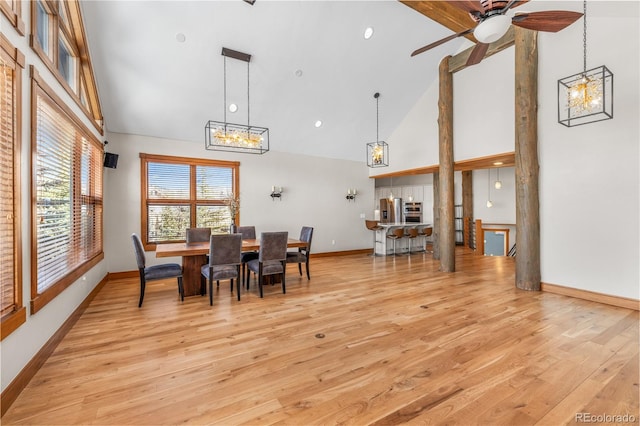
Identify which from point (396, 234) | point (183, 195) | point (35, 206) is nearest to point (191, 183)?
point (183, 195)

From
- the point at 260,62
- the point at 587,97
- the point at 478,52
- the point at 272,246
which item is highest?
the point at 260,62

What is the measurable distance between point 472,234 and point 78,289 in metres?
10.0

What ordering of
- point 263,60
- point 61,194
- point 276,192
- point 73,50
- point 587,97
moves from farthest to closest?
point 276,192 < point 263,60 < point 73,50 < point 587,97 < point 61,194

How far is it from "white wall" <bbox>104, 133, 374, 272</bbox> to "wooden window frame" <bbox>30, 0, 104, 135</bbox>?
874 millimetres

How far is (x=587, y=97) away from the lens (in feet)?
10.6

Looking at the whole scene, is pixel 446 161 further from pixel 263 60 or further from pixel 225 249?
pixel 225 249

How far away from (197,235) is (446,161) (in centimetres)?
492

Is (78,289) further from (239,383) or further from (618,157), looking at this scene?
(618,157)

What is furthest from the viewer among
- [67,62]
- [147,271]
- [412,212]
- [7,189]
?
[412,212]

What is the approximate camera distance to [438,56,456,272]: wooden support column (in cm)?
557

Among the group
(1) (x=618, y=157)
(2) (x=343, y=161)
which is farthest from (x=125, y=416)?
(2) (x=343, y=161)

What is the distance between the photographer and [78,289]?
3.38 metres

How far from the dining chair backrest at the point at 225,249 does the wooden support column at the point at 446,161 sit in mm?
4033

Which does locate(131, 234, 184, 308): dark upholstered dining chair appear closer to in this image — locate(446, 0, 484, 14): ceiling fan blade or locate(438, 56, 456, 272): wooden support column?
locate(446, 0, 484, 14): ceiling fan blade
